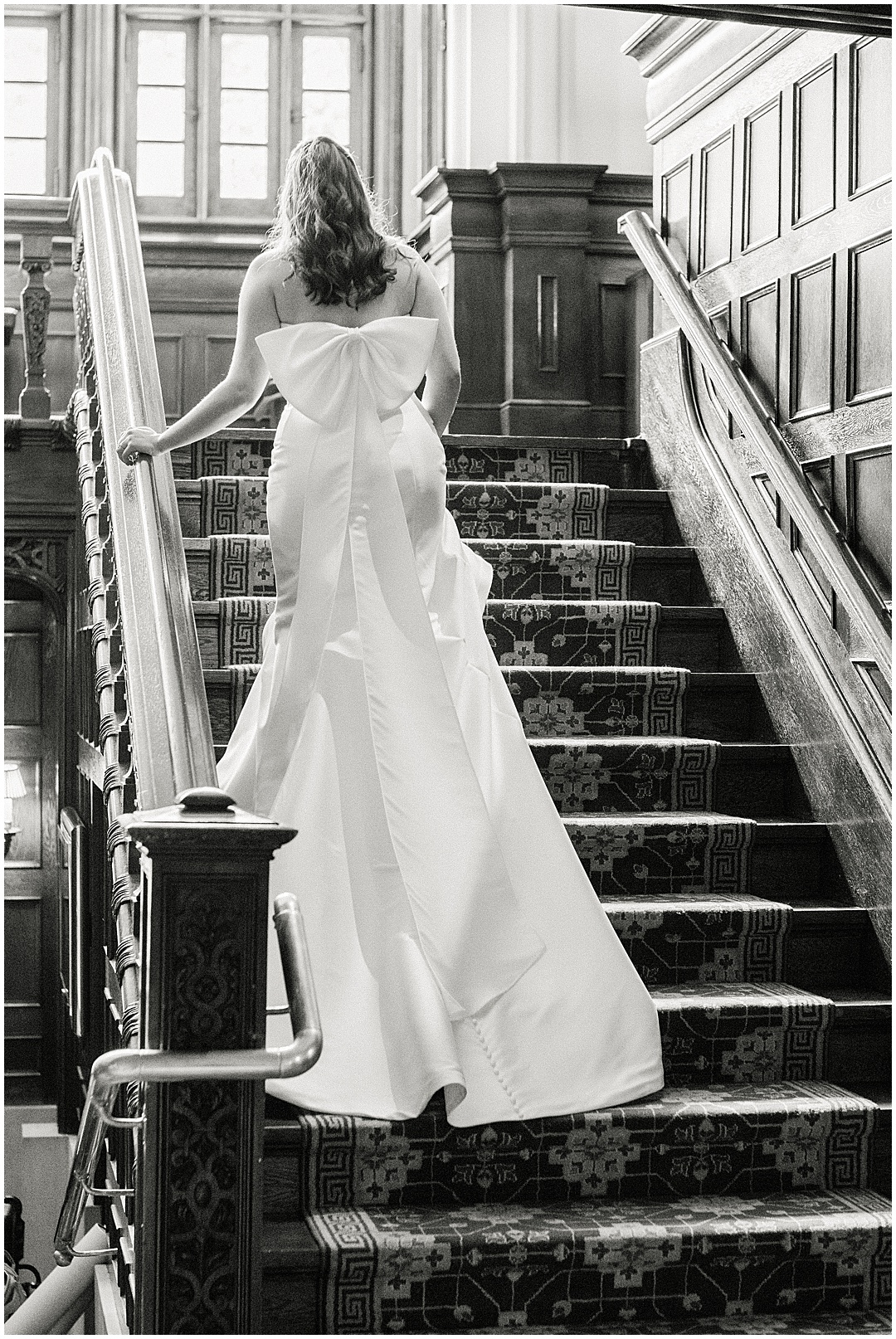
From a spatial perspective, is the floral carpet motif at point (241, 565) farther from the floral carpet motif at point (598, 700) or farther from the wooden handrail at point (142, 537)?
the floral carpet motif at point (598, 700)

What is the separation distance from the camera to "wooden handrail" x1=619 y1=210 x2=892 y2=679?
3578 mm

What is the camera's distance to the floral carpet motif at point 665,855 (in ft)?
12.2

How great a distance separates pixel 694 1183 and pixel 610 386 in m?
4.17

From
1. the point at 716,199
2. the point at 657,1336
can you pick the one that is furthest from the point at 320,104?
the point at 657,1336

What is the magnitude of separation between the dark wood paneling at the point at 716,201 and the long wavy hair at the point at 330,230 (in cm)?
176

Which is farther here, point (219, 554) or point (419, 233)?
point (419, 233)

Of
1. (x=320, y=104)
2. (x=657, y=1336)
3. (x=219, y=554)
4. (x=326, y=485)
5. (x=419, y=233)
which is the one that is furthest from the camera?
(x=320, y=104)

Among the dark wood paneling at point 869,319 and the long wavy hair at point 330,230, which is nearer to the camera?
the long wavy hair at point 330,230

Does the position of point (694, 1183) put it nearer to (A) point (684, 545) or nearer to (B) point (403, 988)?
(B) point (403, 988)

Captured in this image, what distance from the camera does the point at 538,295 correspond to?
648 cm

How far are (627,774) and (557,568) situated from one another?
0.92 meters

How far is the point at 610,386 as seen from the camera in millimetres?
6574

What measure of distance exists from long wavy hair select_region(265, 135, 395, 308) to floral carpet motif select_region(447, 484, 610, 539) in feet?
5.29

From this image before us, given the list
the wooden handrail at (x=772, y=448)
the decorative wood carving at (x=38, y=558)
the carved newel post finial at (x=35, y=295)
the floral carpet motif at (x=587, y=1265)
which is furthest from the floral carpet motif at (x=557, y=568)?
the decorative wood carving at (x=38, y=558)
